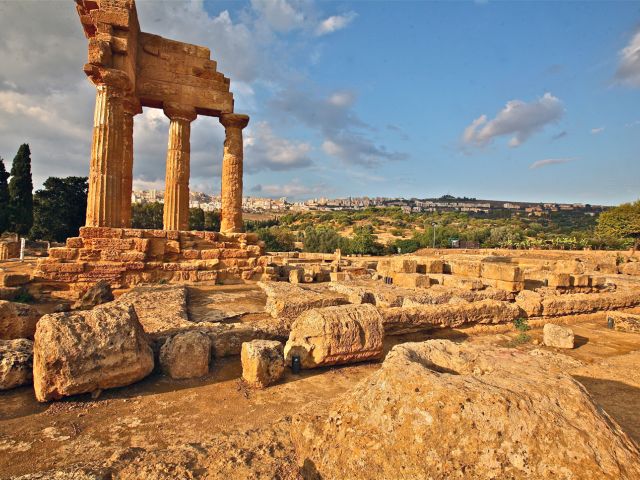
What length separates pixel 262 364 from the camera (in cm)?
387

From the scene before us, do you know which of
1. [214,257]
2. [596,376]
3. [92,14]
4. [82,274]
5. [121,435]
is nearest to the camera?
[121,435]

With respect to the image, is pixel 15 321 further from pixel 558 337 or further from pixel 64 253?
pixel 558 337

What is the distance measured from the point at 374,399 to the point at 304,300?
3980 mm

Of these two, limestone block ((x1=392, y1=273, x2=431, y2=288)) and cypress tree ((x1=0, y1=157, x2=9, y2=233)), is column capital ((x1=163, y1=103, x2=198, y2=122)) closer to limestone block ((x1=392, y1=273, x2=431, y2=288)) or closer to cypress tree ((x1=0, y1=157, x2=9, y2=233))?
limestone block ((x1=392, y1=273, x2=431, y2=288))

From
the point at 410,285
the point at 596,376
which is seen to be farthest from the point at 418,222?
the point at 596,376

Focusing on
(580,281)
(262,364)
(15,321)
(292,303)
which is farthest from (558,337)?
(15,321)

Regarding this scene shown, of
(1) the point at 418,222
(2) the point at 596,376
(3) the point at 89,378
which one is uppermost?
(1) the point at 418,222

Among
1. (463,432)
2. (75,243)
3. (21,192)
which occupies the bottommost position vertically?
(463,432)

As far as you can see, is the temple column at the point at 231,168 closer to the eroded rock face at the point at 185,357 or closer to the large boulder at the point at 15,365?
the eroded rock face at the point at 185,357

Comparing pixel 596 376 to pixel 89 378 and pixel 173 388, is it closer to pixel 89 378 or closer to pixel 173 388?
pixel 173 388

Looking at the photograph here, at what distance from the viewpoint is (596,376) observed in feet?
15.1

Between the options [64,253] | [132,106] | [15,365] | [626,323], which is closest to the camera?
[15,365]

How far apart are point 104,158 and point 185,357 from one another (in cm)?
869

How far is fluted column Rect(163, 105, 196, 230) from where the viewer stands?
38.8 feet
